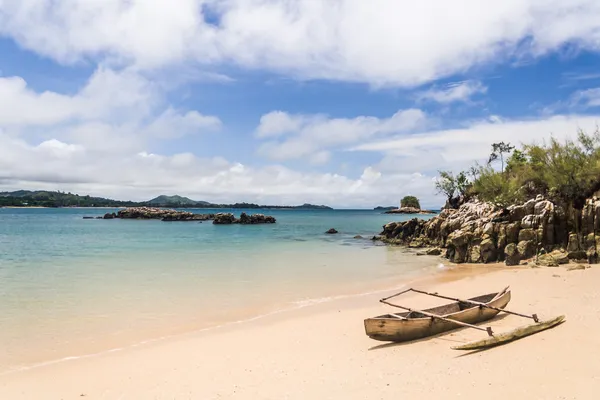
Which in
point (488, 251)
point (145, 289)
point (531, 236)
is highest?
point (531, 236)

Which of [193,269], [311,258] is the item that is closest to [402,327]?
[193,269]

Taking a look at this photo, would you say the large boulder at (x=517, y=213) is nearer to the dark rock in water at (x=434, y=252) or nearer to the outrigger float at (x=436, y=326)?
the dark rock in water at (x=434, y=252)

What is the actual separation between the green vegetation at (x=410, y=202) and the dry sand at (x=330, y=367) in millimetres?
174017

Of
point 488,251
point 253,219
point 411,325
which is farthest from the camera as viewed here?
point 253,219

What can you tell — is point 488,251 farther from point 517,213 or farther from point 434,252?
point 434,252

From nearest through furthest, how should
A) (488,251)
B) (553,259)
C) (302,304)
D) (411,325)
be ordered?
1. (411,325)
2. (302,304)
3. (553,259)
4. (488,251)

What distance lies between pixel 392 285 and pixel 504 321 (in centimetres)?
926

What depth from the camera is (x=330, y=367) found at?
9.34 meters

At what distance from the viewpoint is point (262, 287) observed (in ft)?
66.9

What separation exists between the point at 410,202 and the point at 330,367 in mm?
181177

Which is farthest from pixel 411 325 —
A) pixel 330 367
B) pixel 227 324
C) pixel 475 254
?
pixel 475 254

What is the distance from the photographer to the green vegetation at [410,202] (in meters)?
182

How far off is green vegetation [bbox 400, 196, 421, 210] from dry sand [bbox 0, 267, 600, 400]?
Answer: 174m

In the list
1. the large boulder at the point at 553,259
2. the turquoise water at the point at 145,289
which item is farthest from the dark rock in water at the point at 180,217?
the large boulder at the point at 553,259
